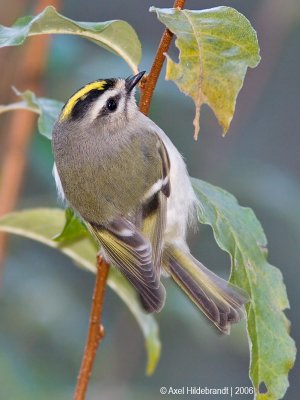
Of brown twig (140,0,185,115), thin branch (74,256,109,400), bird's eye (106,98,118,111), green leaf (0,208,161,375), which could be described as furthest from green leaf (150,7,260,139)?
green leaf (0,208,161,375)

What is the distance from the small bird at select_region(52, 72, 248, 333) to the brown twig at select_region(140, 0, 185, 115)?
11cm

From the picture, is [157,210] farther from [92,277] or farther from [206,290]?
[92,277]

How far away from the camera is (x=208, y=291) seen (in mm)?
1560

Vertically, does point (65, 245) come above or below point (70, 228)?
below

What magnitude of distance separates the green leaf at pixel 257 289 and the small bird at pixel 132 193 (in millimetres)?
80

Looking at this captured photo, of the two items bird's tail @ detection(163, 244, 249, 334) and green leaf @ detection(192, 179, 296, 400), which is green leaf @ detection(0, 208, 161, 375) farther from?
green leaf @ detection(192, 179, 296, 400)

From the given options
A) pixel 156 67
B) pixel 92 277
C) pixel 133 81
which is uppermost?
pixel 156 67

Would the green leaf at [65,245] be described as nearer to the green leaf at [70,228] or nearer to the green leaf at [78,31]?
the green leaf at [70,228]

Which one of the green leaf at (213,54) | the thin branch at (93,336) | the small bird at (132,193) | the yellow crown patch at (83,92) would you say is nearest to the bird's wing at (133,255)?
the small bird at (132,193)

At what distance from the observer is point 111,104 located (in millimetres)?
1720

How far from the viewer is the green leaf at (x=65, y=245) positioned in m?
1.72

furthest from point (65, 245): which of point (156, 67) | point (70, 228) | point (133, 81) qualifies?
point (156, 67)

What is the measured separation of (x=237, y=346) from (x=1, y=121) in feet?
3.36

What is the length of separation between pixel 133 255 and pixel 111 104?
37 centimetres
